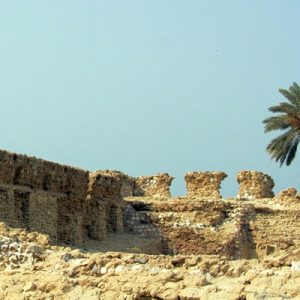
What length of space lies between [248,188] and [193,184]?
222 cm

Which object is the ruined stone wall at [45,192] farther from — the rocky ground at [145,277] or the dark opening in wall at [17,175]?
the rocky ground at [145,277]

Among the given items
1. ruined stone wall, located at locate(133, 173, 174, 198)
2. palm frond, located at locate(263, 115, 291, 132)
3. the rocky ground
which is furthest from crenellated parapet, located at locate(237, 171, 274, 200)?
the rocky ground

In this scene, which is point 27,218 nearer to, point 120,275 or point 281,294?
point 120,275

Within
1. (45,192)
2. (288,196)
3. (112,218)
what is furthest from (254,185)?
(45,192)

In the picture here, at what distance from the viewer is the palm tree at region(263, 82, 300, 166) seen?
33.7 metres

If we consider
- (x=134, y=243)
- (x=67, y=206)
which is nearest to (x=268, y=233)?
(x=134, y=243)

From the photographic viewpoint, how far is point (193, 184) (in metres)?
37.4

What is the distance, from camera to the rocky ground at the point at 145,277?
1166cm

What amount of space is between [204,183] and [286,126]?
4549 mm

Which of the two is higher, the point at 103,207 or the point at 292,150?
the point at 292,150

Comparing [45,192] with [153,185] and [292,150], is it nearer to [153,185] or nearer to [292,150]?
[292,150]

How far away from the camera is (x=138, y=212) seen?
103 feet

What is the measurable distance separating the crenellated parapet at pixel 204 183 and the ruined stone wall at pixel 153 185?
38.4 inches

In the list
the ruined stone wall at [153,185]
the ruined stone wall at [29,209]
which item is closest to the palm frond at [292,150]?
the ruined stone wall at [153,185]
